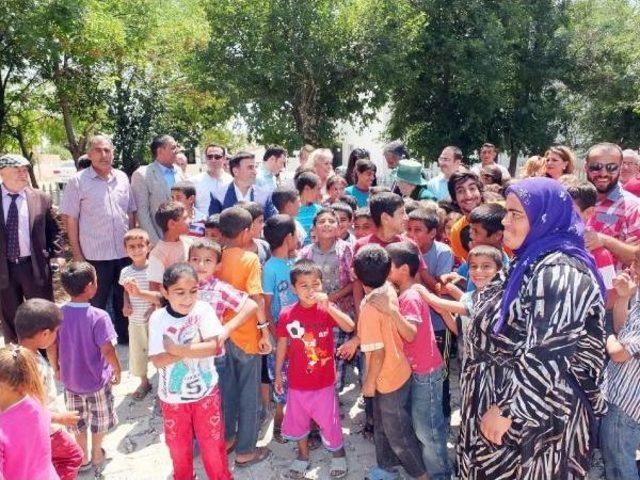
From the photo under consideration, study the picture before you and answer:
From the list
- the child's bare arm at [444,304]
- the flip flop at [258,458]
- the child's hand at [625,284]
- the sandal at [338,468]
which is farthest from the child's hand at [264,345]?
the child's hand at [625,284]

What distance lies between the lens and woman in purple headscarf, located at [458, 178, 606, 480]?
1.97m

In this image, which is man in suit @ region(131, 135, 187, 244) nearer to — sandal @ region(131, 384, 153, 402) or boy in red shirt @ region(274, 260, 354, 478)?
sandal @ region(131, 384, 153, 402)

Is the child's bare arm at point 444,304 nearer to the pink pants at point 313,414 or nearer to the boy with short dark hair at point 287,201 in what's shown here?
the pink pants at point 313,414

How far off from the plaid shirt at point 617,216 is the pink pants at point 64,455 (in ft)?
10.9

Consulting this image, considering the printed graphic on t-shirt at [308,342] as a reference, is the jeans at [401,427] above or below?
below

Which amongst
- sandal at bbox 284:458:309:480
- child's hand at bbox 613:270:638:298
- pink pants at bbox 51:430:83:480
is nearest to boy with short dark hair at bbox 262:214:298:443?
sandal at bbox 284:458:309:480

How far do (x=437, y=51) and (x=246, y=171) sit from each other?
11.0 m

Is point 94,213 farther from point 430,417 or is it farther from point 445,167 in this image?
point 445,167

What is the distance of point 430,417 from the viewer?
9.91 feet

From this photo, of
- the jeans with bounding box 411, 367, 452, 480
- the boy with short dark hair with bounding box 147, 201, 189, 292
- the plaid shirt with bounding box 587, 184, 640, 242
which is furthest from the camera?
the boy with short dark hair with bounding box 147, 201, 189, 292

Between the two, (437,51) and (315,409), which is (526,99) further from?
(315,409)

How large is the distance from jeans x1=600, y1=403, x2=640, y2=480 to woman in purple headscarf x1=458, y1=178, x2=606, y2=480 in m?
0.88

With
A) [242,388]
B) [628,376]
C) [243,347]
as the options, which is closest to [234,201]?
[243,347]

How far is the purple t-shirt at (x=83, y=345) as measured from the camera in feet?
10.5
